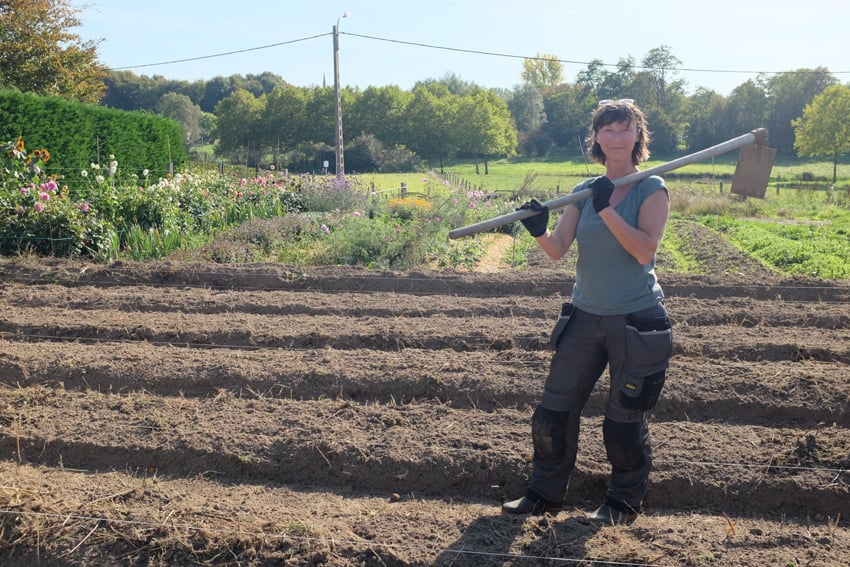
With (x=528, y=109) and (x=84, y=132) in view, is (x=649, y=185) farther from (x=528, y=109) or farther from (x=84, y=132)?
(x=528, y=109)

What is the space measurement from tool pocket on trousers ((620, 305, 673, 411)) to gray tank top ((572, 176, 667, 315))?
0.20 ft

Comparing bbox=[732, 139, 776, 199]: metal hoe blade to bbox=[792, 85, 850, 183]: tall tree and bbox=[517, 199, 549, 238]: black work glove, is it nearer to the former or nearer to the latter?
bbox=[517, 199, 549, 238]: black work glove

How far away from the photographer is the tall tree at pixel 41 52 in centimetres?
2122

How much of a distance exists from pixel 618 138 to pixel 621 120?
0.23ft

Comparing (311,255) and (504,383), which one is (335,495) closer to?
(504,383)

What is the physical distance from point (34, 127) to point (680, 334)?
43.3 ft

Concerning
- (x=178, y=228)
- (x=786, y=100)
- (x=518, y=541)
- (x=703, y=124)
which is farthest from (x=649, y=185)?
(x=786, y=100)

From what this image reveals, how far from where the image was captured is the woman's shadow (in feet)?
8.82

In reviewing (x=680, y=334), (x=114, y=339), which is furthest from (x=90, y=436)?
(x=680, y=334)

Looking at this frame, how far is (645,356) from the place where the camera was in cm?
264

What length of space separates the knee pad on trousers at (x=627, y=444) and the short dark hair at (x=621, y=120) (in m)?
1.08

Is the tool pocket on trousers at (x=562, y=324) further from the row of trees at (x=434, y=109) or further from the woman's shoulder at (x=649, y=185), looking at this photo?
the row of trees at (x=434, y=109)

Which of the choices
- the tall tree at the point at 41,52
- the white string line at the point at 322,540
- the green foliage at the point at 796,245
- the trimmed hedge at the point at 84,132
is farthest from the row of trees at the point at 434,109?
the white string line at the point at 322,540

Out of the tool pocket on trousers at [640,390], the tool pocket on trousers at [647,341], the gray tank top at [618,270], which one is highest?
the gray tank top at [618,270]
